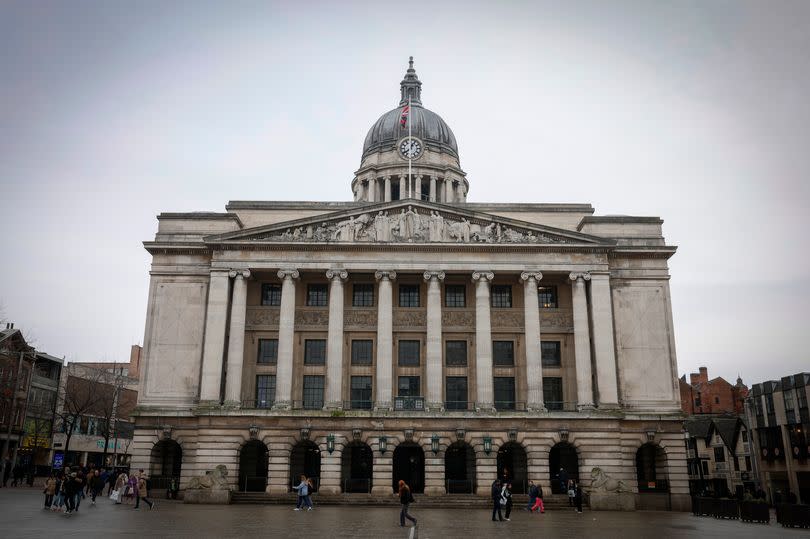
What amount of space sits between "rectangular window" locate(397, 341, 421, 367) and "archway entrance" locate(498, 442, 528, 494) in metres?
8.54

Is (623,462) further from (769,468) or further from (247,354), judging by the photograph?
(247,354)

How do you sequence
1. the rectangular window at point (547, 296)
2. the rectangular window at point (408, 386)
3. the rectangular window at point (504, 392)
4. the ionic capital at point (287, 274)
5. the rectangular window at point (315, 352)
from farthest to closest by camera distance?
the rectangular window at point (547, 296), the rectangular window at point (315, 352), the rectangular window at point (408, 386), the rectangular window at point (504, 392), the ionic capital at point (287, 274)

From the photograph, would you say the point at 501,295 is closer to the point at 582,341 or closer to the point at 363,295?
the point at 582,341

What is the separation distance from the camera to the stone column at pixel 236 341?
46.8m

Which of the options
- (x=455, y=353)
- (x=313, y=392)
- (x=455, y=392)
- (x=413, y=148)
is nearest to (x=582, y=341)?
(x=455, y=353)

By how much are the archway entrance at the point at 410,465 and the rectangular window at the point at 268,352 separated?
10860mm

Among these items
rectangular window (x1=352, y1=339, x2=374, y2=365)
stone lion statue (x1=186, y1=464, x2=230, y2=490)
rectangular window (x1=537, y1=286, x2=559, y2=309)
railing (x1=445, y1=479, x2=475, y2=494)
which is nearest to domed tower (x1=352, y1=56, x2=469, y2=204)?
rectangular window (x1=537, y1=286, x2=559, y2=309)

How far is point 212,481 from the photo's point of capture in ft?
140

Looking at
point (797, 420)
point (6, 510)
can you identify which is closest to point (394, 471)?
point (6, 510)

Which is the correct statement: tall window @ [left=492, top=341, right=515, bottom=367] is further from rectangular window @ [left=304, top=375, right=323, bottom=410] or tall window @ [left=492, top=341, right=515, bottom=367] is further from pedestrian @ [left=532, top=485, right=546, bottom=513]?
pedestrian @ [left=532, top=485, right=546, bottom=513]

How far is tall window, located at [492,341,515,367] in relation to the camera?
5053 centimetres

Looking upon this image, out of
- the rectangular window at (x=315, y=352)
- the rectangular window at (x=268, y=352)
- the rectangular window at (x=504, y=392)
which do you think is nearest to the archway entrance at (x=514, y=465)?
the rectangular window at (x=504, y=392)

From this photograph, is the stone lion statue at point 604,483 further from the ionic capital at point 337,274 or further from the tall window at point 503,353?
the ionic capital at point 337,274

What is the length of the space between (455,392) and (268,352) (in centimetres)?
1365
